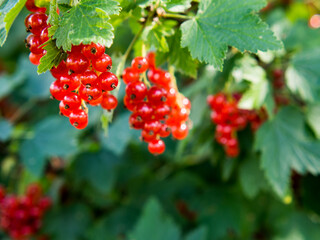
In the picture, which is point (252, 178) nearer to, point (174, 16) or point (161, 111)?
point (161, 111)

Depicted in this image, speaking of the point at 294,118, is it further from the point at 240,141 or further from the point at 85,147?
the point at 85,147

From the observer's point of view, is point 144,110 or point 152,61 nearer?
point 144,110

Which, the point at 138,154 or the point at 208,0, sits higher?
the point at 208,0

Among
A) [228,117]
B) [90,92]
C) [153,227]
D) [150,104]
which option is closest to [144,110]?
[150,104]

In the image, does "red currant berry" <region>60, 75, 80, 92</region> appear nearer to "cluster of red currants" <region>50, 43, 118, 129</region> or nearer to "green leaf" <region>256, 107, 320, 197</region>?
"cluster of red currants" <region>50, 43, 118, 129</region>

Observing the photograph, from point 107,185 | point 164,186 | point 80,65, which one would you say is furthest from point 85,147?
point 80,65

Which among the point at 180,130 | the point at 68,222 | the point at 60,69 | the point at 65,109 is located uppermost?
the point at 60,69
